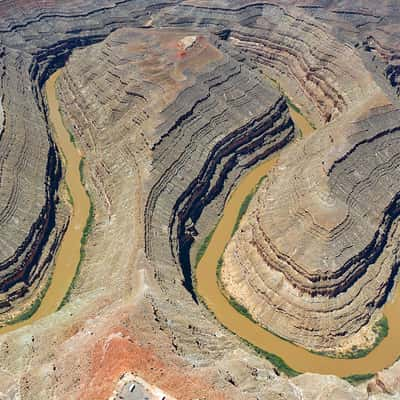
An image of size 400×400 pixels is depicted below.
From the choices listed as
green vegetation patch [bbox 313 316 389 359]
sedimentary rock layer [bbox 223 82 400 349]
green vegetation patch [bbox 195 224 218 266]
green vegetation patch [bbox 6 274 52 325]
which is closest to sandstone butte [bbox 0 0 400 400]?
sedimentary rock layer [bbox 223 82 400 349]

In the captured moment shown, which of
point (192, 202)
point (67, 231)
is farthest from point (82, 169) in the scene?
point (192, 202)

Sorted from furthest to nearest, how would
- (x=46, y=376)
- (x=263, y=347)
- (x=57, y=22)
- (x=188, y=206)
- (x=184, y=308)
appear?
(x=57, y=22)
(x=188, y=206)
(x=263, y=347)
(x=184, y=308)
(x=46, y=376)

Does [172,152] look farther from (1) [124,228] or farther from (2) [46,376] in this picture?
(2) [46,376]

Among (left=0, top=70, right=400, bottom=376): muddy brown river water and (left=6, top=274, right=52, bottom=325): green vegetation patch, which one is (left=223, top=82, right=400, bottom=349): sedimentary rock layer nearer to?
(left=0, top=70, right=400, bottom=376): muddy brown river water

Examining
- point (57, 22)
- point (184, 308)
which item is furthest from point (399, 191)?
point (57, 22)

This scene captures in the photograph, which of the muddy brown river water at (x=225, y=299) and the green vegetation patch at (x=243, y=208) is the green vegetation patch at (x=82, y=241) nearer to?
the muddy brown river water at (x=225, y=299)

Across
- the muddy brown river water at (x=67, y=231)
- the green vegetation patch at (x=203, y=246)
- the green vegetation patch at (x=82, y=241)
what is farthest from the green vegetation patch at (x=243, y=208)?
the muddy brown river water at (x=67, y=231)
